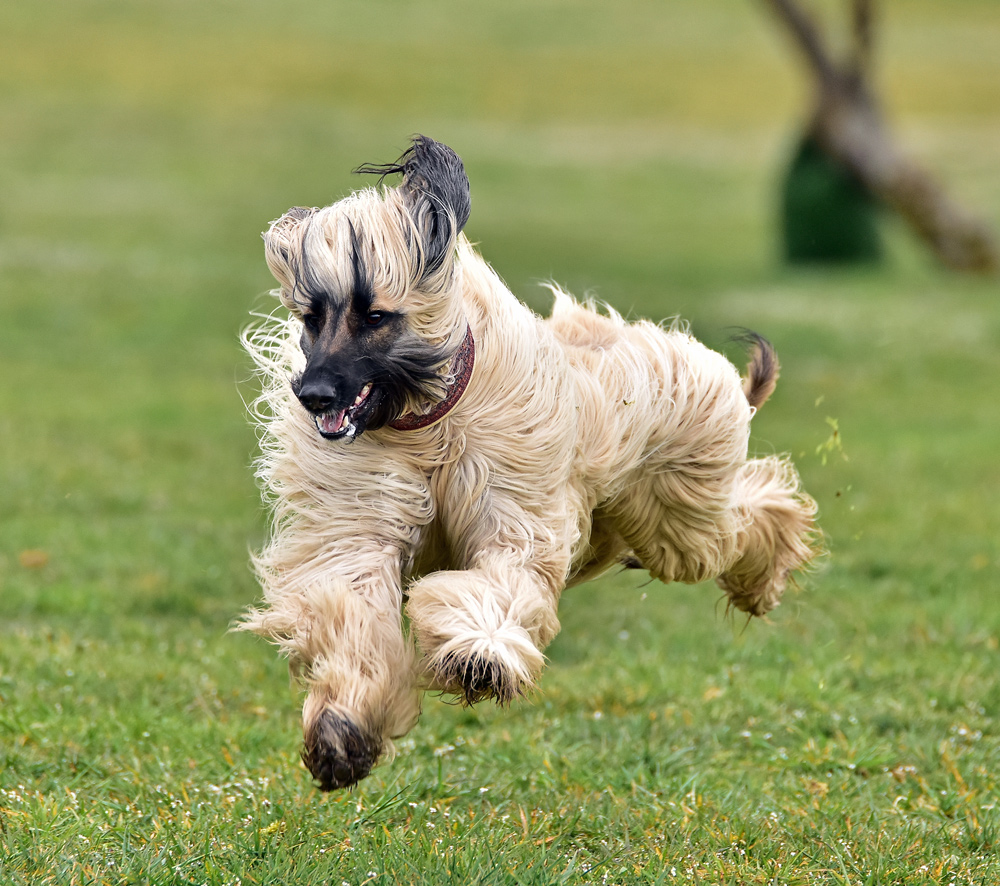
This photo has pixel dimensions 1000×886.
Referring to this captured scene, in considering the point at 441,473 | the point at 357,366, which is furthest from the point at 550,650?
the point at 357,366

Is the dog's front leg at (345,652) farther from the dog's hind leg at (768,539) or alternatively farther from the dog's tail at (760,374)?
the dog's tail at (760,374)

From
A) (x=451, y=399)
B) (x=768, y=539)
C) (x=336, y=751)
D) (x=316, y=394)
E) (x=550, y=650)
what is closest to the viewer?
(x=336, y=751)

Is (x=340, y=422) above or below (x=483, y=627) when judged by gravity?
above

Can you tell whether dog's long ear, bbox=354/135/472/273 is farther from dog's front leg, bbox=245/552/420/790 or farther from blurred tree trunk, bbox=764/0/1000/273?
blurred tree trunk, bbox=764/0/1000/273

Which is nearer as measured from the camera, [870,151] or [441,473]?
[441,473]

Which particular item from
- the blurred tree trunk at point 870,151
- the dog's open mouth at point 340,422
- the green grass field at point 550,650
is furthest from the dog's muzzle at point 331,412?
the blurred tree trunk at point 870,151

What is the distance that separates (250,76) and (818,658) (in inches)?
1476

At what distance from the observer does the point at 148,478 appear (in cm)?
927

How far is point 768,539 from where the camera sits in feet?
16.1

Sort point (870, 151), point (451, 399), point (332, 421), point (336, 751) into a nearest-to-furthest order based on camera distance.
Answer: point (336, 751) < point (332, 421) < point (451, 399) < point (870, 151)

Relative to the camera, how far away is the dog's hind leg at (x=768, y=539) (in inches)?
192

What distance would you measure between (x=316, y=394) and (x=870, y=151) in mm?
17033

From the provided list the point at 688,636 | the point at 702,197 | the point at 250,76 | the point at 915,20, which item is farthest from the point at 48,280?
the point at 915,20

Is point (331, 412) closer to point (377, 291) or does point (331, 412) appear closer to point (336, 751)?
point (377, 291)
